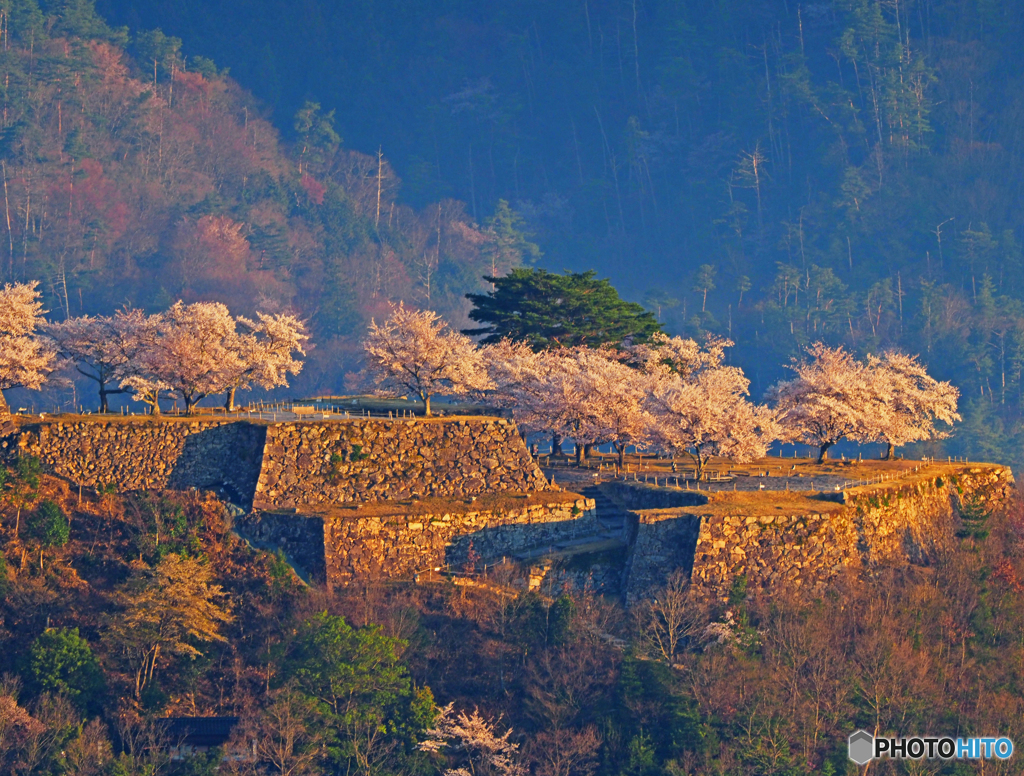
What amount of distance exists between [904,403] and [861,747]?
2554 cm

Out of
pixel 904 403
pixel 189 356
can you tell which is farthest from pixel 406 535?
pixel 904 403

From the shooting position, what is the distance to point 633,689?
50312 millimetres

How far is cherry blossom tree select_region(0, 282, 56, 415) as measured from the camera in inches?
2544

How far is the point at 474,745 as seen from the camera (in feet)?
161

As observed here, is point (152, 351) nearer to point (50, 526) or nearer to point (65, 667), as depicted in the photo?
point (50, 526)

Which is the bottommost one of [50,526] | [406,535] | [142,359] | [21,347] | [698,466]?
[406,535]

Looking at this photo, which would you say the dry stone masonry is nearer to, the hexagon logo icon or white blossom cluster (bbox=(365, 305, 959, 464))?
white blossom cluster (bbox=(365, 305, 959, 464))

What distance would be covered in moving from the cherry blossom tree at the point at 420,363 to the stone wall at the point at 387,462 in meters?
5.75

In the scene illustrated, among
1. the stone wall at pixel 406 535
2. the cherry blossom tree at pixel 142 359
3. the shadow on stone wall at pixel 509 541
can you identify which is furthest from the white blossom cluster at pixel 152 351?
the shadow on stone wall at pixel 509 541

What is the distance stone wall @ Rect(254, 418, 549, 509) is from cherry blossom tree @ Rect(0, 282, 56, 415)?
12966 mm

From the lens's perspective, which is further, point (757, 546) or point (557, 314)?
point (557, 314)

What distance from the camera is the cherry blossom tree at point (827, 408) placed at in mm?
67812

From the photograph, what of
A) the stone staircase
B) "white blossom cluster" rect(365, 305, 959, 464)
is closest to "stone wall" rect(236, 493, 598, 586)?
the stone staircase

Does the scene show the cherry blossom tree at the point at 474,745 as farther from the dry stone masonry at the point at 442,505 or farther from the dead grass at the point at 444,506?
the dead grass at the point at 444,506
